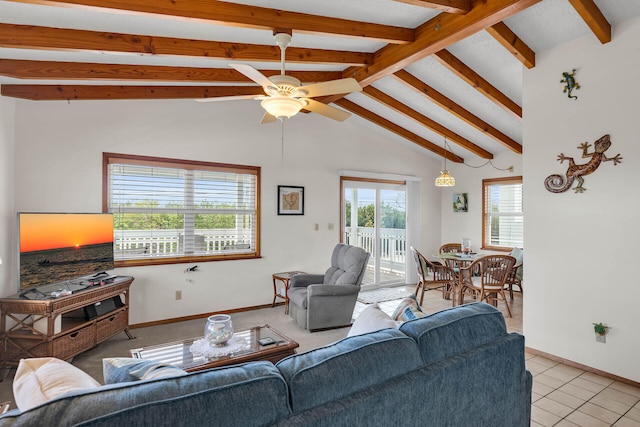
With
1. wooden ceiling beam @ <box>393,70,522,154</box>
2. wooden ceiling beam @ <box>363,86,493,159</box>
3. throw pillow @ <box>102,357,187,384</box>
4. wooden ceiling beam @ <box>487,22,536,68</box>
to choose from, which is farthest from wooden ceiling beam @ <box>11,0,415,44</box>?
throw pillow @ <box>102,357,187,384</box>

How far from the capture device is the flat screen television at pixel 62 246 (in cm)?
297

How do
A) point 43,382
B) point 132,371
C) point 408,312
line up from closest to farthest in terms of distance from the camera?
point 43,382
point 132,371
point 408,312

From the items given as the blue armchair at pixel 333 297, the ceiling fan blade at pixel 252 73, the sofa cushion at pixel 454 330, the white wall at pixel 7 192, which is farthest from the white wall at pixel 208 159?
the sofa cushion at pixel 454 330

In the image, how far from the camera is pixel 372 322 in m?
1.73

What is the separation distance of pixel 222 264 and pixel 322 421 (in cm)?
388

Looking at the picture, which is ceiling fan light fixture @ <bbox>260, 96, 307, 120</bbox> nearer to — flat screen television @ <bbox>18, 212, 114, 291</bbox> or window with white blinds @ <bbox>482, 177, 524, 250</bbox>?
flat screen television @ <bbox>18, 212, 114, 291</bbox>

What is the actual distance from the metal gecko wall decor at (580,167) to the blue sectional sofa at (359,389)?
205 cm

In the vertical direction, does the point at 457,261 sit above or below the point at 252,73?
below

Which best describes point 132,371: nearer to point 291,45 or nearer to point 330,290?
point 330,290

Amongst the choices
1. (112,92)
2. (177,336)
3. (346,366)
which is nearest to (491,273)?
(177,336)

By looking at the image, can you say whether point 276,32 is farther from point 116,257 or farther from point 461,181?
point 461,181

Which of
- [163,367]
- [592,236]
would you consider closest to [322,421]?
[163,367]

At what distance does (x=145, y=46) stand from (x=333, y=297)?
9.96 feet

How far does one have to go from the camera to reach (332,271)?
4.64 m
